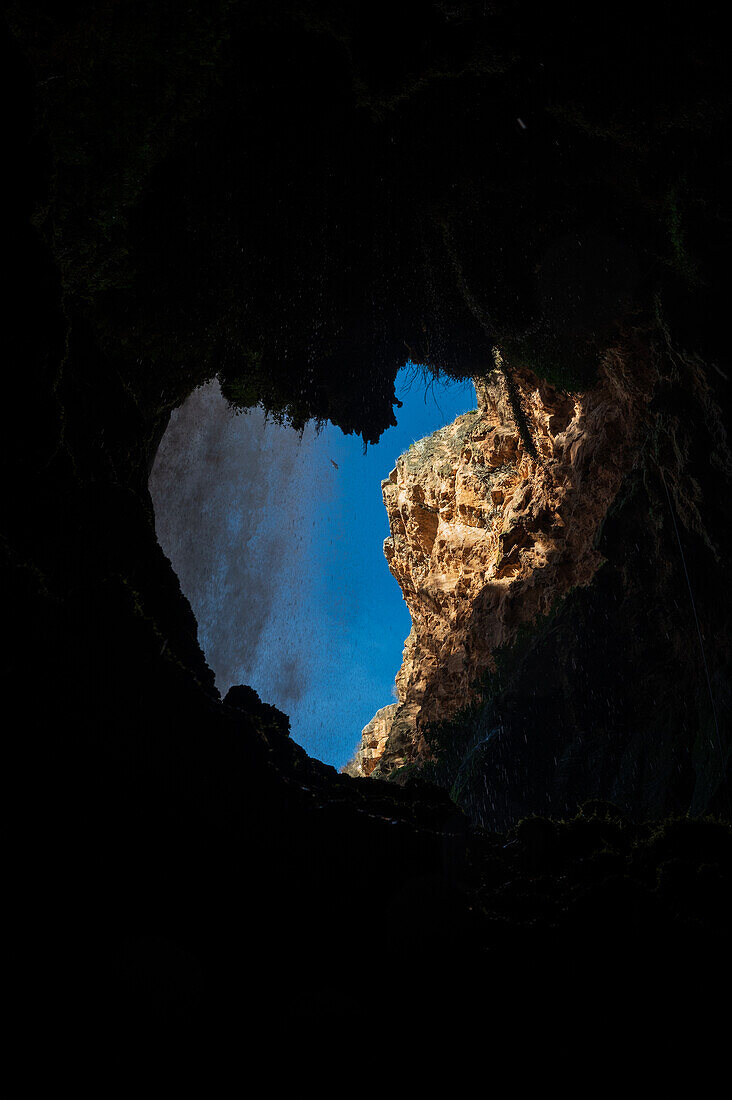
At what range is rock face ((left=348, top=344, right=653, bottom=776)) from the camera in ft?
42.0

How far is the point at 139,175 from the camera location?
19.0 ft

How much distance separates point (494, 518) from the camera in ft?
60.3

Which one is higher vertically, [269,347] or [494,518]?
[494,518]

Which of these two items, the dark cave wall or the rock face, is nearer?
the dark cave wall

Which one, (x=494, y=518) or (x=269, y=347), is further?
(x=494, y=518)

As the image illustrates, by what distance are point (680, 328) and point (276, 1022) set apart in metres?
8.01

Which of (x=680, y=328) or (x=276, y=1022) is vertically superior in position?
(x=680, y=328)

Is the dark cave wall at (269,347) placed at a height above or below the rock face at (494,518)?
below

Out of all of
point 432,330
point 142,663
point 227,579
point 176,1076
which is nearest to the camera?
point 176,1076

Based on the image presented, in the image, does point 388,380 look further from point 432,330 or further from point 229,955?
point 229,955

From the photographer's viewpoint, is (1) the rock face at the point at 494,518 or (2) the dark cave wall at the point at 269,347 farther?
(1) the rock face at the point at 494,518

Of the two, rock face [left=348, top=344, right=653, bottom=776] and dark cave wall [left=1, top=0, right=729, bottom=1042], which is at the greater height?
rock face [left=348, top=344, right=653, bottom=776]

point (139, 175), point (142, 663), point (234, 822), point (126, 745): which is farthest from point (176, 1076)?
point (139, 175)

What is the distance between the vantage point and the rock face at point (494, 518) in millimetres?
12789
